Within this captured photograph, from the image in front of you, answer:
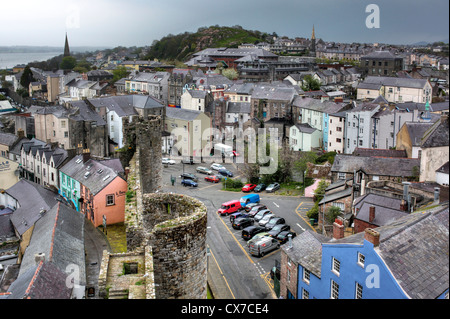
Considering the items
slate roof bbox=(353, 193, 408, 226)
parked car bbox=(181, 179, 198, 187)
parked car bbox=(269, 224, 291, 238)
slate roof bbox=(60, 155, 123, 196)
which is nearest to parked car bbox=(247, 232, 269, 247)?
parked car bbox=(269, 224, 291, 238)

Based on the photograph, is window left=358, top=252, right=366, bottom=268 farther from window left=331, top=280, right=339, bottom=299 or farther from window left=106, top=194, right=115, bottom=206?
window left=106, top=194, right=115, bottom=206

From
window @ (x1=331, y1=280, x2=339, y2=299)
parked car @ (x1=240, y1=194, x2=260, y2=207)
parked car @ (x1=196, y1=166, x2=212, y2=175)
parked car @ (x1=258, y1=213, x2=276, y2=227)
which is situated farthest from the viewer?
parked car @ (x1=196, y1=166, x2=212, y2=175)

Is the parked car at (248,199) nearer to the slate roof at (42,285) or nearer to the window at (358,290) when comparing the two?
the slate roof at (42,285)

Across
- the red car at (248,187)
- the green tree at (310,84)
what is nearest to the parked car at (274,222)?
the red car at (248,187)

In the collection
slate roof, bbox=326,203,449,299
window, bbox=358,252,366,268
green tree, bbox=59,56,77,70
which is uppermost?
green tree, bbox=59,56,77,70

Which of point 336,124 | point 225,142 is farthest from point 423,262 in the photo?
point 225,142

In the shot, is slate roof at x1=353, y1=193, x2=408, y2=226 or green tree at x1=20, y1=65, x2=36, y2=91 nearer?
slate roof at x1=353, y1=193, x2=408, y2=226

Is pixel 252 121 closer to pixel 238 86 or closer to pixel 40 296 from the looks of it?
pixel 238 86

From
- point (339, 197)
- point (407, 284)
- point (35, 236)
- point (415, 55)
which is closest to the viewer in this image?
point (407, 284)
